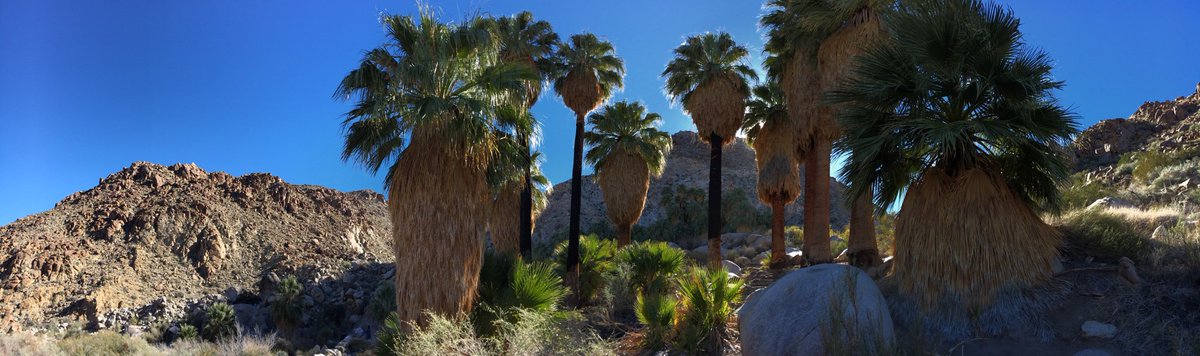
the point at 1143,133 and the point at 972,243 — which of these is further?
the point at 1143,133

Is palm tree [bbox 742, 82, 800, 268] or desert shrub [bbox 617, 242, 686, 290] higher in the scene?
palm tree [bbox 742, 82, 800, 268]

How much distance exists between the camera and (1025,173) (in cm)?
1116

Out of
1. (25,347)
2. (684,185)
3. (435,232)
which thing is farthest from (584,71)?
(684,185)

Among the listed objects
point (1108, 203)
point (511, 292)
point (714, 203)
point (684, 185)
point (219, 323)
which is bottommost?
point (219, 323)

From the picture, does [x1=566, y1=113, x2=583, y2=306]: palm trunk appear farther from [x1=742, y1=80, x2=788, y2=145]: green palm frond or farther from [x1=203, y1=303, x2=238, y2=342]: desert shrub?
[x1=203, y1=303, x2=238, y2=342]: desert shrub

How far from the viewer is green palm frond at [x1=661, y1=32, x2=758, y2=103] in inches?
922

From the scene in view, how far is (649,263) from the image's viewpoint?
19.0 meters

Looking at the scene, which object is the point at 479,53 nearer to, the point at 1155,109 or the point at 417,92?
the point at 417,92

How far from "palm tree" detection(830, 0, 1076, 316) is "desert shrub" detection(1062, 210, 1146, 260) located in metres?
1.47

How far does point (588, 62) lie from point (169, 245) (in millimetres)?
28743

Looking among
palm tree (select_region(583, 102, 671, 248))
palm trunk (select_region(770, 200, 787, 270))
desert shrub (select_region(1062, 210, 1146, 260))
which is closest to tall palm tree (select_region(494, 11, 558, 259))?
palm tree (select_region(583, 102, 671, 248))

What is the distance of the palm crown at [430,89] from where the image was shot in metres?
12.5

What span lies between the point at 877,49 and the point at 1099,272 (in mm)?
5511

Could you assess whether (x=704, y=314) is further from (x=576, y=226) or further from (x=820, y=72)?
(x=576, y=226)
